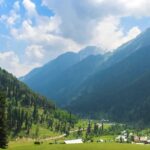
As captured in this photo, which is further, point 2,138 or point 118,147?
point 118,147

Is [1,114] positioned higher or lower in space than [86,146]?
higher

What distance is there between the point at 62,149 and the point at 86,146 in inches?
348

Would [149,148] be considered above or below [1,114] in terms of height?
below

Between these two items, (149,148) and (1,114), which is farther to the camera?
(149,148)

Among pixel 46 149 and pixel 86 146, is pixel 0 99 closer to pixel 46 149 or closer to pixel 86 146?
pixel 46 149

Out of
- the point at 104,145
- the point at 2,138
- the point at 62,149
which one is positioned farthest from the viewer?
the point at 104,145

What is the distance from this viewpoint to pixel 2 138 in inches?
4764

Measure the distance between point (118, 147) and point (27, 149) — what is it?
1191 inches

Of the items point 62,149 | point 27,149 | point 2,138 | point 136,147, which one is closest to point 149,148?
point 136,147

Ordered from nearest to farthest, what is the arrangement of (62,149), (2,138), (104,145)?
(2,138)
(62,149)
(104,145)

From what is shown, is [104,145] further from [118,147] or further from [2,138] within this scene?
[2,138]

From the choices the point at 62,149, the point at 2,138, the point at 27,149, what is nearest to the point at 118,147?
the point at 62,149

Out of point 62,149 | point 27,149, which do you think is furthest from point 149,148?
point 27,149

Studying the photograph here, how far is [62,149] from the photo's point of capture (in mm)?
129750
